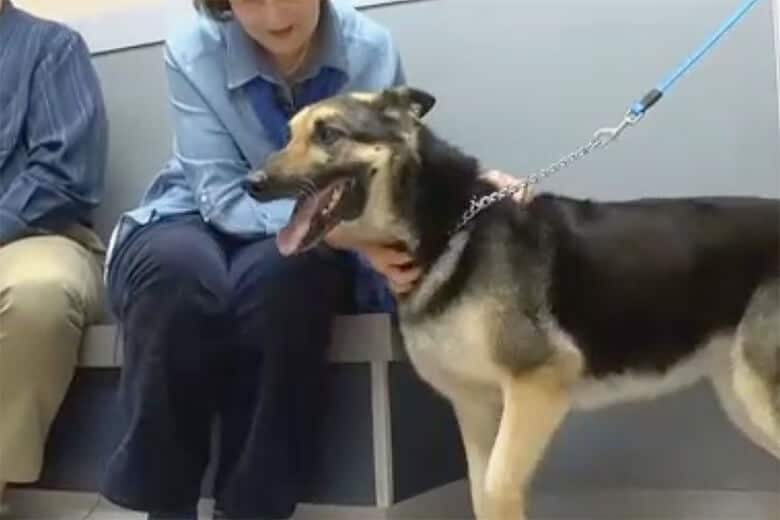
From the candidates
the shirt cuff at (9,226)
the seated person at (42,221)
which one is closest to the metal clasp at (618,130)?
the seated person at (42,221)

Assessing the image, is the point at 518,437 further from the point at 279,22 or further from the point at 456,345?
the point at 279,22

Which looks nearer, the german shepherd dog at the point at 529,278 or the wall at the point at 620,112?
the german shepherd dog at the point at 529,278

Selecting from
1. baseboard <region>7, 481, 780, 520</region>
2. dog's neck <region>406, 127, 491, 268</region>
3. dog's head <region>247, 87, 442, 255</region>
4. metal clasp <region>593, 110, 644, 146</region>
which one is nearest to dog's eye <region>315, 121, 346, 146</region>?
dog's head <region>247, 87, 442, 255</region>

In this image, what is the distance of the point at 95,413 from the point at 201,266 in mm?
623

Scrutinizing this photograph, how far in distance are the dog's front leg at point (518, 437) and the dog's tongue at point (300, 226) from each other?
341 mm

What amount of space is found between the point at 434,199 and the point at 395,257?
0.10 meters

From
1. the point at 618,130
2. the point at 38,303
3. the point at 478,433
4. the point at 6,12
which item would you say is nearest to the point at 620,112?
the point at 618,130

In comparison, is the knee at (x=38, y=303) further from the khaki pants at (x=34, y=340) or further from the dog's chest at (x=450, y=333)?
the dog's chest at (x=450, y=333)

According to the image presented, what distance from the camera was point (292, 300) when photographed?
5.64 feet

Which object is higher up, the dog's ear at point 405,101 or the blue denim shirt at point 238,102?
the dog's ear at point 405,101

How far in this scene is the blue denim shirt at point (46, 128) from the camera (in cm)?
220

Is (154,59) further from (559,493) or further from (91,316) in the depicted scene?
(559,493)

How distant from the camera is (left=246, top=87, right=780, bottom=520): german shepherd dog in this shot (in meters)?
1.56

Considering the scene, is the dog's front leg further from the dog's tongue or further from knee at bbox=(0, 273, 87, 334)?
knee at bbox=(0, 273, 87, 334)
